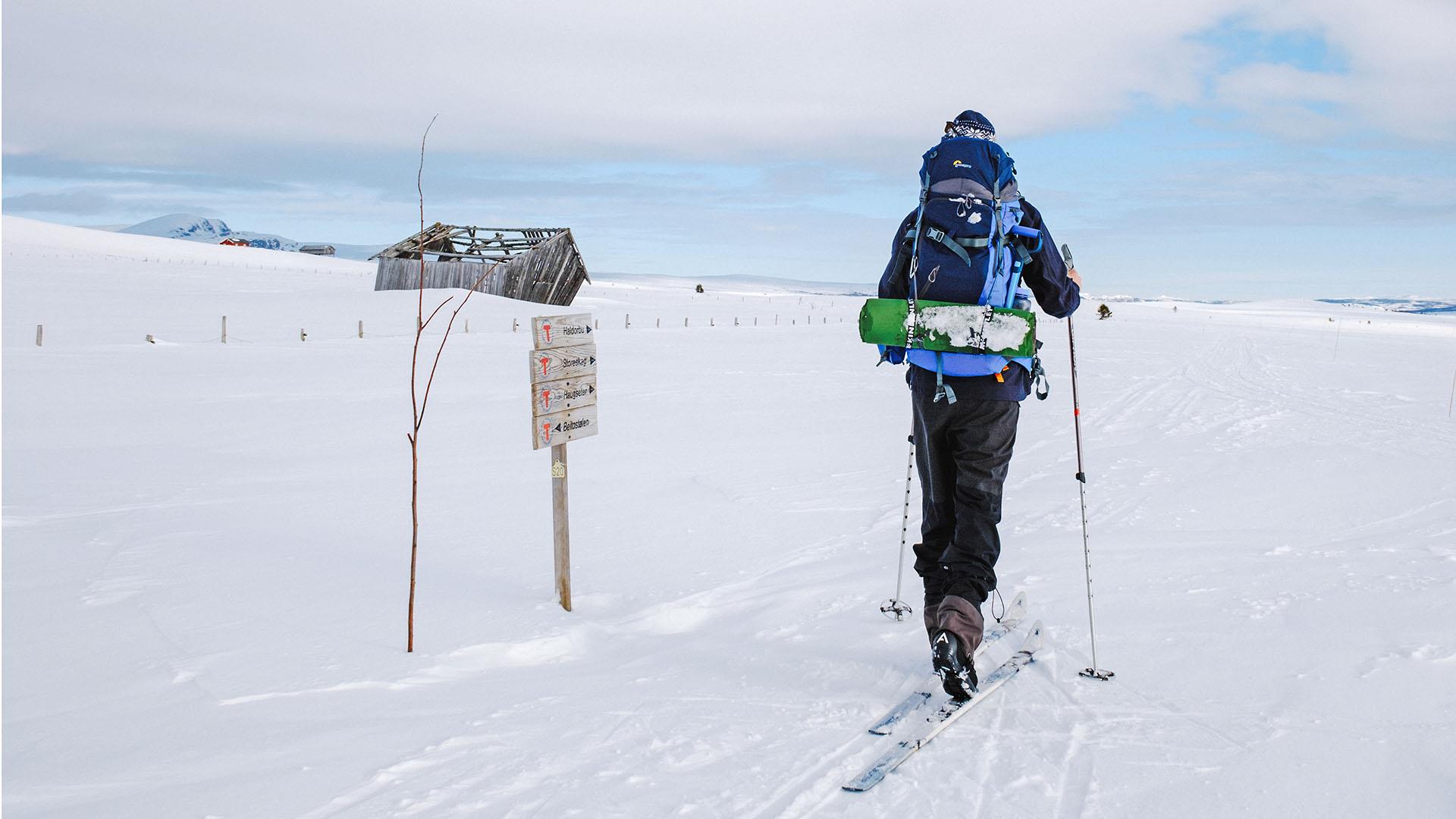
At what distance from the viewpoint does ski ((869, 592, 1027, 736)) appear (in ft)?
11.8

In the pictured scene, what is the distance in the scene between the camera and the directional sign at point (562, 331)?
5004 mm

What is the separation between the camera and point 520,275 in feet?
110

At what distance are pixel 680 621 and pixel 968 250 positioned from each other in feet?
7.86

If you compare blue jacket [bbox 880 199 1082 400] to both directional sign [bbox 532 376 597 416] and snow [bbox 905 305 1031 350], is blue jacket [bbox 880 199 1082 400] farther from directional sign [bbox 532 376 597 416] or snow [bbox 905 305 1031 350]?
directional sign [bbox 532 376 597 416]

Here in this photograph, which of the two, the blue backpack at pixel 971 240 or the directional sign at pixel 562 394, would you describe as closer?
the blue backpack at pixel 971 240

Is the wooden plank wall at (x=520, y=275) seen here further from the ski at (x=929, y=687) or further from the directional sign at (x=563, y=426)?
the ski at (x=929, y=687)

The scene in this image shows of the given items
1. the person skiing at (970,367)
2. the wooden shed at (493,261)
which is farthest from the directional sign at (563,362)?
the wooden shed at (493,261)

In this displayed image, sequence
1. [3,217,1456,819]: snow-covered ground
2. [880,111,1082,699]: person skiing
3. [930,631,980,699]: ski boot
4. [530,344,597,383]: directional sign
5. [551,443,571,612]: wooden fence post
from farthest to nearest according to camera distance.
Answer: [551,443,571,612]: wooden fence post
[530,344,597,383]: directional sign
[880,111,1082,699]: person skiing
[930,631,980,699]: ski boot
[3,217,1456,819]: snow-covered ground

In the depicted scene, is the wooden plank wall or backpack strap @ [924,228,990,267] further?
the wooden plank wall

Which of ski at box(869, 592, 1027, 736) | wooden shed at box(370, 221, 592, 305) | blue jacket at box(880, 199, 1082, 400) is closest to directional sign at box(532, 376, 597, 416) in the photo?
blue jacket at box(880, 199, 1082, 400)

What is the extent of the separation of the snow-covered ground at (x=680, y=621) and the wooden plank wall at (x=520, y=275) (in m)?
21.3

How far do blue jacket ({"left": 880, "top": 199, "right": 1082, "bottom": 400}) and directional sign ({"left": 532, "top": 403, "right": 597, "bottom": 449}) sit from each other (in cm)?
193

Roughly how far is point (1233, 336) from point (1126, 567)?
110ft

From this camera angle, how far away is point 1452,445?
985cm
